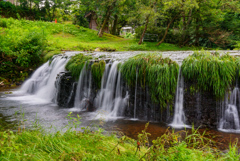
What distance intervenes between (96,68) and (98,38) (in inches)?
664

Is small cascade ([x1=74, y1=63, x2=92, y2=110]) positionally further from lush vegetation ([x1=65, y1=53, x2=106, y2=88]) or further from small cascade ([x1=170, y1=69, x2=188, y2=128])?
small cascade ([x1=170, y1=69, x2=188, y2=128])

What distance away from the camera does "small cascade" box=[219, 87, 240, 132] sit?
5.21m

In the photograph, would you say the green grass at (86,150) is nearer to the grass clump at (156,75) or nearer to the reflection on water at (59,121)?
the reflection on water at (59,121)

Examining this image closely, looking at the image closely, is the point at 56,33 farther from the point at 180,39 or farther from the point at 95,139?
the point at 95,139

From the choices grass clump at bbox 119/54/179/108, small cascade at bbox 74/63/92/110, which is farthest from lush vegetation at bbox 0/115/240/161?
small cascade at bbox 74/63/92/110

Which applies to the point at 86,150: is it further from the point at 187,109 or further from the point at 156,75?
the point at 187,109

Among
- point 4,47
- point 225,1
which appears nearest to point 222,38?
point 225,1

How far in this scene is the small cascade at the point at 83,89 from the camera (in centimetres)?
702

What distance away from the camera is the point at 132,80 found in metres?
6.21

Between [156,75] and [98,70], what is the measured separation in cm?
231

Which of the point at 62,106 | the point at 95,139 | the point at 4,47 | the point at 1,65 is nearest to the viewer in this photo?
the point at 95,139

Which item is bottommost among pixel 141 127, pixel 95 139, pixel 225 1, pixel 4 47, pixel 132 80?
pixel 141 127

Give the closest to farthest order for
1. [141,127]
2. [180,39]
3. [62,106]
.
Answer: [141,127] → [62,106] → [180,39]

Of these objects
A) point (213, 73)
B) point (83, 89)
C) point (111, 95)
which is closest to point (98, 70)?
point (83, 89)
